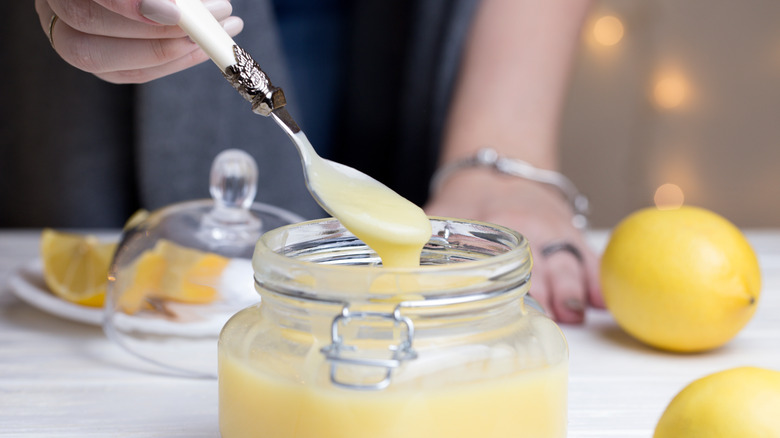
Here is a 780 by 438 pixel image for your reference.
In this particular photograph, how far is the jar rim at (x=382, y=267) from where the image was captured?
342mm

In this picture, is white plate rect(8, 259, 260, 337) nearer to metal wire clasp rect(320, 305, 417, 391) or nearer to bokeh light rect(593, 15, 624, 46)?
metal wire clasp rect(320, 305, 417, 391)

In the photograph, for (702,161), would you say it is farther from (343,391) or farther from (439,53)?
(343,391)

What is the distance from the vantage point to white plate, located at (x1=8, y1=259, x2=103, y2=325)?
2.20ft

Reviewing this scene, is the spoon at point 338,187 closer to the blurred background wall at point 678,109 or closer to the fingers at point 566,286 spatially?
the fingers at point 566,286

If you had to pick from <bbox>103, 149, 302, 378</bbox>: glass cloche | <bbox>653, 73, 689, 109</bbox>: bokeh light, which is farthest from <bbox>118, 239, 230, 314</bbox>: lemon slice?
<bbox>653, 73, 689, 109</bbox>: bokeh light

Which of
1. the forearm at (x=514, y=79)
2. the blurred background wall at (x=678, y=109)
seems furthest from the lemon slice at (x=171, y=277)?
the blurred background wall at (x=678, y=109)

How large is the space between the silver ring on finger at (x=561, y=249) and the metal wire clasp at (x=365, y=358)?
→ 0.47 meters

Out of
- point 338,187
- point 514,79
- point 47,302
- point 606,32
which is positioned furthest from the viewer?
point 606,32

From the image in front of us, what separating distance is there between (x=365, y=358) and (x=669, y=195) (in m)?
2.46

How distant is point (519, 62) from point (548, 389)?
0.78 meters

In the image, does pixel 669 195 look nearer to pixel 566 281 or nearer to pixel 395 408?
pixel 566 281

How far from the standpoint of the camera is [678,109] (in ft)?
8.63

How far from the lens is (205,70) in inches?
43.4

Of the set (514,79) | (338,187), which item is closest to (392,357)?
(338,187)
